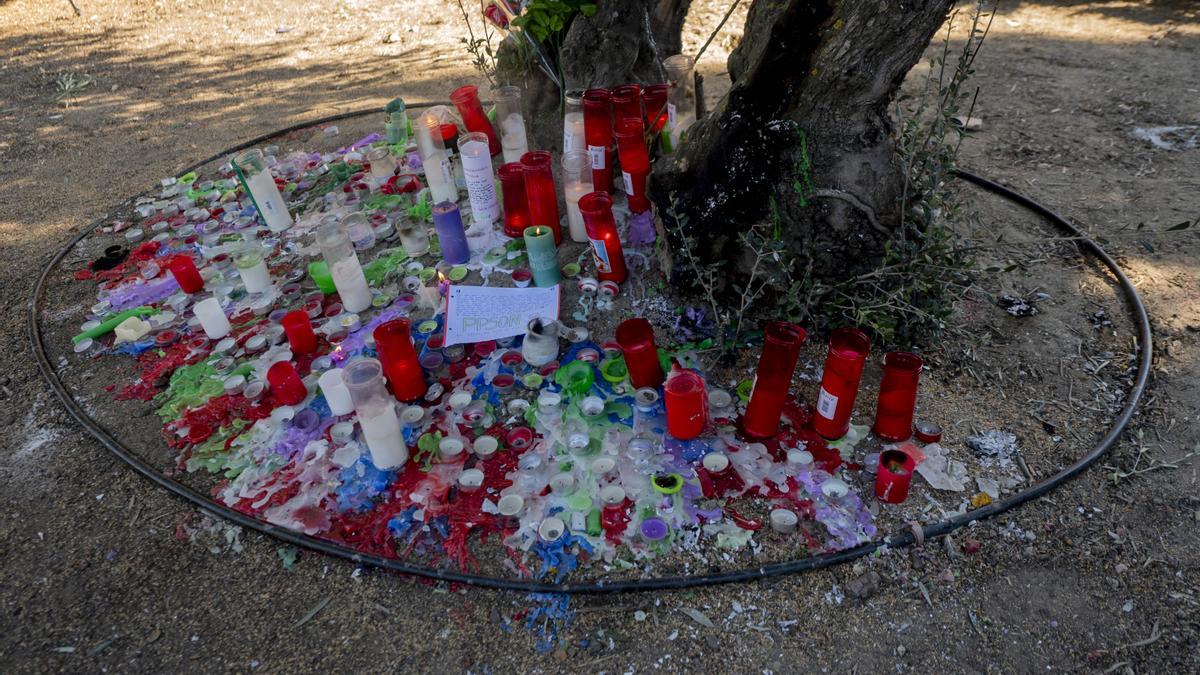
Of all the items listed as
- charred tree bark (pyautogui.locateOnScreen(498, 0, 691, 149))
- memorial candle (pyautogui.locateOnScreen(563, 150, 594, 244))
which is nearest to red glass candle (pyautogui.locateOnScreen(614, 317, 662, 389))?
memorial candle (pyautogui.locateOnScreen(563, 150, 594, 244))

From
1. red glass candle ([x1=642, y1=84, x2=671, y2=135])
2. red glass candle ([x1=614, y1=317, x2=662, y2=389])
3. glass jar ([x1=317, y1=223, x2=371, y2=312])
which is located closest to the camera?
red glass candle ([x1=614, y1=317, x2=662, y2=389])

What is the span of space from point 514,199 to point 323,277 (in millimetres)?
913

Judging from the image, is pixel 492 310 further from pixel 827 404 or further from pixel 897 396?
pixel 897 396

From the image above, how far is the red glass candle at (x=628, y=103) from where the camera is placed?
293 centimetres

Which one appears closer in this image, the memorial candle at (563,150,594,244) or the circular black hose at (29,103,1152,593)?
the circular black hose at (29,103,1152,593)

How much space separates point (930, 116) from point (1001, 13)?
2538 millimetres

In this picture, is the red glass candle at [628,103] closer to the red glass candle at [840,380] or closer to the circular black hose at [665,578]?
the red glass candle at [840,380]

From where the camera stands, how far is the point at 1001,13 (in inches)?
229

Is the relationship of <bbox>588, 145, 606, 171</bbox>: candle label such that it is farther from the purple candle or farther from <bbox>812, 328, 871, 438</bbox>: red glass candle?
<bbox>812, 328, 871, 438</bbox>: red glass candle

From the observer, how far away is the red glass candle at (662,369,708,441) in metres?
2.18

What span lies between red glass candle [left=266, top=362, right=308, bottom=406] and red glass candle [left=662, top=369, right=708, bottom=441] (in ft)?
4.48

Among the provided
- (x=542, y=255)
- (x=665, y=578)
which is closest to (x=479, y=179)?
(x=542, y=255)

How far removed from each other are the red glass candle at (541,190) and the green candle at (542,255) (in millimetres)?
174

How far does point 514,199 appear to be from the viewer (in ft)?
10.2
